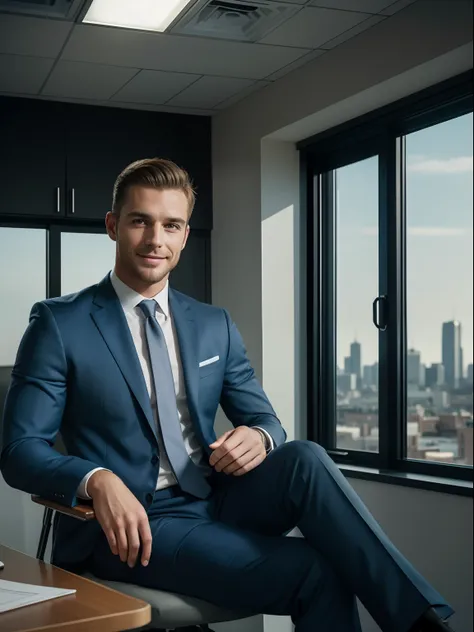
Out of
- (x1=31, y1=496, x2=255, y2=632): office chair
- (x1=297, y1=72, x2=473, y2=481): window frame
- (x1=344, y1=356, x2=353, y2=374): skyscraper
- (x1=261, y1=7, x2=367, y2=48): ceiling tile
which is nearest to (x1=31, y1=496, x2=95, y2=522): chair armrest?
(x1=31, y1=496, x2=255, y2=632): office chair

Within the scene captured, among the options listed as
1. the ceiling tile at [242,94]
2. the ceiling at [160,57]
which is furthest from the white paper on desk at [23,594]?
the ceiling tile at [242,94]

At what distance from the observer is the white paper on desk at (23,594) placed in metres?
1.63

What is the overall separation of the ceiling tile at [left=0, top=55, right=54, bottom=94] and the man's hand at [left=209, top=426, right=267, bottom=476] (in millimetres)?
2290

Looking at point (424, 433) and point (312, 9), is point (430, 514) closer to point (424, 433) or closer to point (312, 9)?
point (424, 433)

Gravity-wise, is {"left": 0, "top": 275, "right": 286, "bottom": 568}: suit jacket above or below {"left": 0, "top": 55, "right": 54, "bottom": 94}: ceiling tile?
below

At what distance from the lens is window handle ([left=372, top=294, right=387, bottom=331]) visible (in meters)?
3.97

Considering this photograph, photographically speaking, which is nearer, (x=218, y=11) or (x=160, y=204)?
(x=160, y=204)

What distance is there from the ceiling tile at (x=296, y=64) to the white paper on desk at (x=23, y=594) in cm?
270

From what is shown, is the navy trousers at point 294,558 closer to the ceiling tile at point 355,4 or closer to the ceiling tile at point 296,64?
the ceiling tile at point 355,4

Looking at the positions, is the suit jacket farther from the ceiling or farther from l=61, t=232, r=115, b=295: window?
l=61, t=232, r=115, b=295: window

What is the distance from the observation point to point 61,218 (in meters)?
4.55

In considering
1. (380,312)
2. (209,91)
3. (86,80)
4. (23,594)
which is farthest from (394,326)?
(23,594)

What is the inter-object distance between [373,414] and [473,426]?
2.11 ft

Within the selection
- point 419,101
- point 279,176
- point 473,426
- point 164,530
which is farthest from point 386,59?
point 164,530
